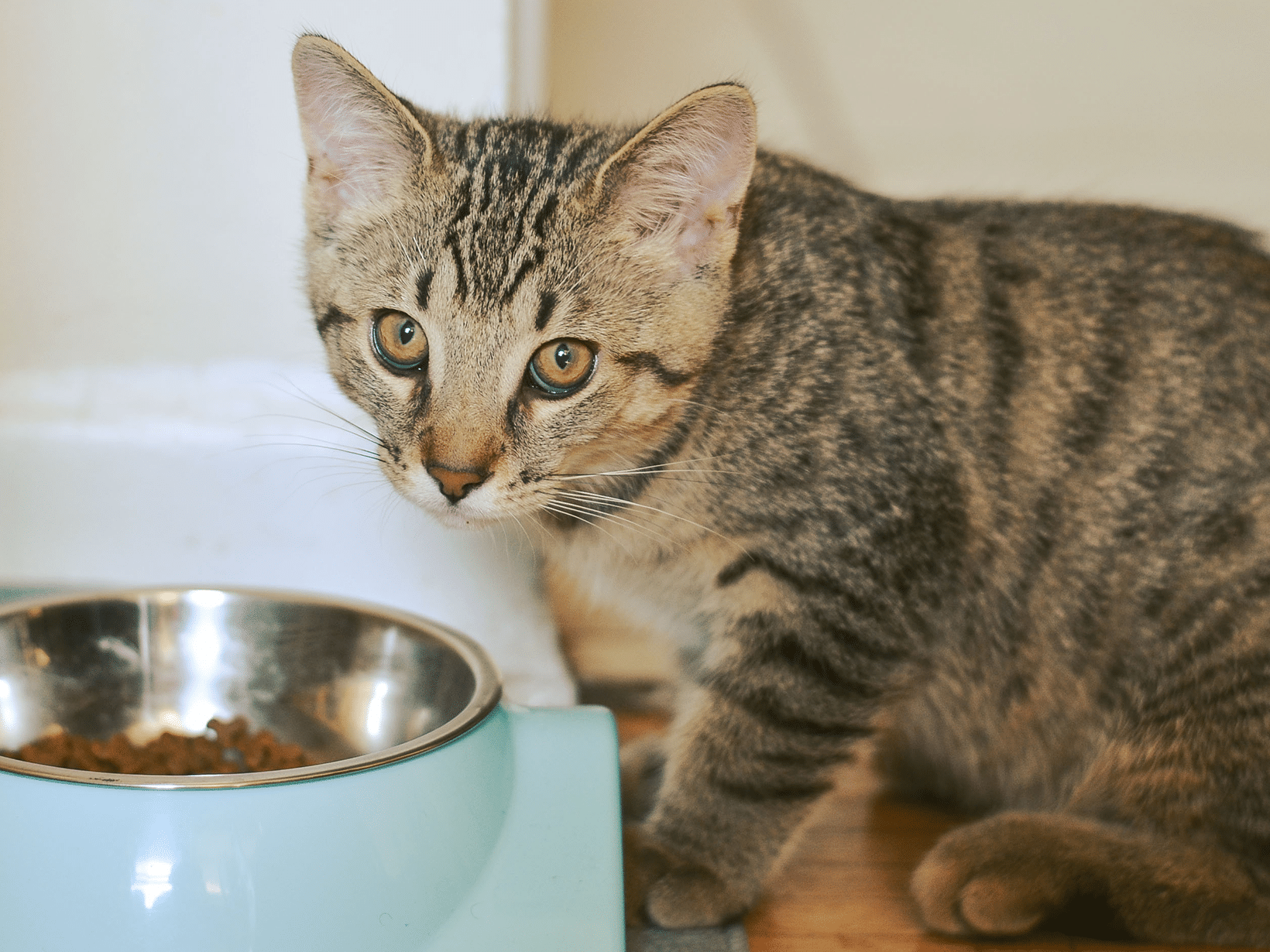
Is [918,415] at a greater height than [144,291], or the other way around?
[918,415]

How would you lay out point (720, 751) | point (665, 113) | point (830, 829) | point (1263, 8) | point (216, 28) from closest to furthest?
1. point (665, 113)
2. point (720, 751)
3. point (830, 829)
4. point (216, 28)
5. point (1263, 8)

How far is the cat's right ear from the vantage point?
1072 millimetres

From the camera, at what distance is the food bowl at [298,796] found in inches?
32.4

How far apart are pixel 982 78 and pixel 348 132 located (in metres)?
1.20

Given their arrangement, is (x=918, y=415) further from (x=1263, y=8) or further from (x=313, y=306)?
(x=1263, y=8)

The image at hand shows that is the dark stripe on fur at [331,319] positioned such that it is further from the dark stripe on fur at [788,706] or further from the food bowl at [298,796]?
the dark stripe on fur at [788,706]

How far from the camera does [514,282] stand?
41.7 inches

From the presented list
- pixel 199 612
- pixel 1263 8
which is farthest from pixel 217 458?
pixel 1263 8

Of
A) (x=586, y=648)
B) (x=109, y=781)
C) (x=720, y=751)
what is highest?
(x=109, y=781)

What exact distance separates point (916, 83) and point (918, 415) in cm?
98

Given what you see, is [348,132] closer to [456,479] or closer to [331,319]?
[331,319]

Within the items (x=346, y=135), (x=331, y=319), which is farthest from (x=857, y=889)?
(x=346, y=135)

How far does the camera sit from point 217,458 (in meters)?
1.51

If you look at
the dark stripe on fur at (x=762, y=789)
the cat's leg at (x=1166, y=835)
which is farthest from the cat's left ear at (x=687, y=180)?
the cat's leg at (x=1166, y=835)
